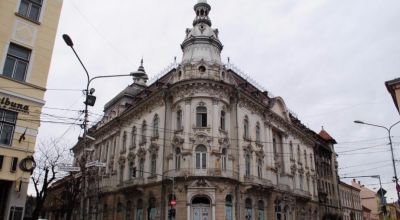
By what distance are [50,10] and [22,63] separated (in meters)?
3.49

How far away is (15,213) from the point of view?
52.9 feet

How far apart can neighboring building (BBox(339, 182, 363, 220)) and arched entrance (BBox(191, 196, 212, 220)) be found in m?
41.1

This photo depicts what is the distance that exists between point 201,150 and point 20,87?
17370mm

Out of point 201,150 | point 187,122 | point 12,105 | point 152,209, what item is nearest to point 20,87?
point 12,105

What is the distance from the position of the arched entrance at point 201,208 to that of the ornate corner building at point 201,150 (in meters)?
0.08

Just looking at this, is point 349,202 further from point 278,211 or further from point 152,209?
point 152,209

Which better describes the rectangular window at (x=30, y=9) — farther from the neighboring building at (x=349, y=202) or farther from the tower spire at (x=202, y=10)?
the neighboring building at (x=349, y=202)

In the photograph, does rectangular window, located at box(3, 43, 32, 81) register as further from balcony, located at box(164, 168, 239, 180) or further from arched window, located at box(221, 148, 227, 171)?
arched window, located at box(221, 148, 227, 171)

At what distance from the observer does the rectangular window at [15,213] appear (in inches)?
628

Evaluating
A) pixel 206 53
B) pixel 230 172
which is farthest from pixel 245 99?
pixel 230 172

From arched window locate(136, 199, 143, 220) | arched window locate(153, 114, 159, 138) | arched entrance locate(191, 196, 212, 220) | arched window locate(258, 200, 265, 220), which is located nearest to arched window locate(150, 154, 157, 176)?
arched window locate(153, 114, 159, 138)

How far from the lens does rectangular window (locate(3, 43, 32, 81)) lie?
1700 centimetres

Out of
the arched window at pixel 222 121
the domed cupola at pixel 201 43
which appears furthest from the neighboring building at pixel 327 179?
the domed cupola at pixel 201 43

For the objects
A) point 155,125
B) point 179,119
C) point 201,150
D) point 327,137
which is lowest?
point 201,150
